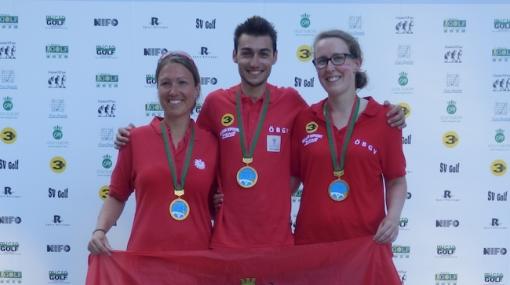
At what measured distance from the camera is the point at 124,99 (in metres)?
3.69

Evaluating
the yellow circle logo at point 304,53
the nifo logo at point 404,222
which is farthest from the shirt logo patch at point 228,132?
the nifo logo at point 404,222

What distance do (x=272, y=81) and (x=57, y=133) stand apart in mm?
1725

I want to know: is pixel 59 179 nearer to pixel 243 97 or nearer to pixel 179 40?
pixel 179 40

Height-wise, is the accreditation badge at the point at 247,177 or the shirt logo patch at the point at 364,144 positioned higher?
the shirt logo patch at the point at 364,144

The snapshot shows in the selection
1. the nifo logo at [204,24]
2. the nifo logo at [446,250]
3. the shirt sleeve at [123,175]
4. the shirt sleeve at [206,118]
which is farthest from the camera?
the nifo logo at [446,250]

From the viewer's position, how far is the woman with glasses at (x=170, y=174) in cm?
212

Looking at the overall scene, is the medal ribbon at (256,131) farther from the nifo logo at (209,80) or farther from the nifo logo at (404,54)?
the nifo logo at (404,54)

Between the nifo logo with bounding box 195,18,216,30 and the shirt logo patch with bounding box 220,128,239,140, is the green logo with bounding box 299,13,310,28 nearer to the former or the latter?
the nifo logo with bounding box 195,18,216,30

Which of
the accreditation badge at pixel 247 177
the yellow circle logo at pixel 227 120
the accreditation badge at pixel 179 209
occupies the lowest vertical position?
the accreditation badge at pixel 179 209

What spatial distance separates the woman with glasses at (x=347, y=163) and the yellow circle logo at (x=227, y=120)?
35 centimetres

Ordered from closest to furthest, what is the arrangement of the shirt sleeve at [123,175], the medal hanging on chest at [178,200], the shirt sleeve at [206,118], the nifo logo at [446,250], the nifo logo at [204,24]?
the medal hanging on chest at [178,200]
the shirt sleeve at [123,175]
the shirt sleeve at [206,118]
the nifo logo at [204,24]
the nifo logo at [446,250]

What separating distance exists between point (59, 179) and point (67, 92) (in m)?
0.68

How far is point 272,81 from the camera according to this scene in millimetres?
3719

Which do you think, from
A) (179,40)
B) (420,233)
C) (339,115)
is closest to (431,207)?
(420,233)
